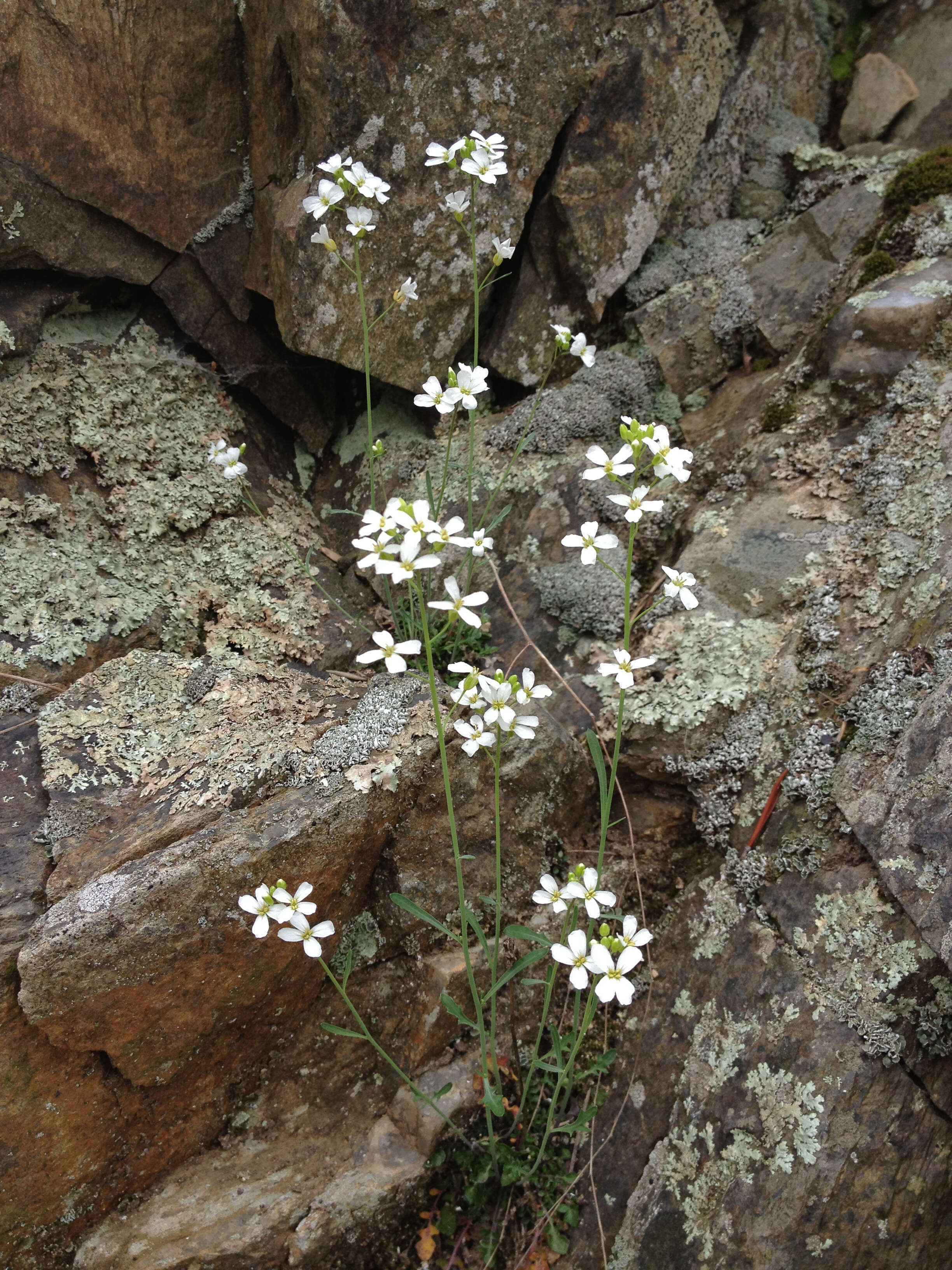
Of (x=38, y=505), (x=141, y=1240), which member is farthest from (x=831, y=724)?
(x=38, y=505)

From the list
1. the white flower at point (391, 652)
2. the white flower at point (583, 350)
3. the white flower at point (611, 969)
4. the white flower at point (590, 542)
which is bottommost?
the white flower at point (611, 969)

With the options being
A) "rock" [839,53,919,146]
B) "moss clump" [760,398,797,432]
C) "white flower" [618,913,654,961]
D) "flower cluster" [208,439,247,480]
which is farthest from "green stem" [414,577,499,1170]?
"rock" [839,53,919,146]

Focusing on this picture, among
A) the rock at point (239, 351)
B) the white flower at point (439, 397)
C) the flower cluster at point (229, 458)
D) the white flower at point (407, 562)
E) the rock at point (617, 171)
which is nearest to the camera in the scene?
the white flower at point (407, 562)

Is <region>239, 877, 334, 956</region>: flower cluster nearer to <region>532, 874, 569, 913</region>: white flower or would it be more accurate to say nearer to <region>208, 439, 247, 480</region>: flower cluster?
<region>532, 874, 569, 913</region>: white flower

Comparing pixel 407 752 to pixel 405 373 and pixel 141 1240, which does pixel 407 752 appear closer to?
pixel 141 1240

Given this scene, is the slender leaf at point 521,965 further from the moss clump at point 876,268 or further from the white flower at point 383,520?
the moss clump at point 876,268

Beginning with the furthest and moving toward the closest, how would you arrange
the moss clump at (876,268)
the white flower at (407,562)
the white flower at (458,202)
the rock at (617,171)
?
1. the rock at (617,171)
2. the moss clump at (876,268)
3. the white flower at (458,202)
4. the white flower at (407,562)

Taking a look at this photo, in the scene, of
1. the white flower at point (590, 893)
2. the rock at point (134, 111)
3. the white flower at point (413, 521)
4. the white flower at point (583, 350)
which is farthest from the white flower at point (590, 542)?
the rock at point (134, 111)
